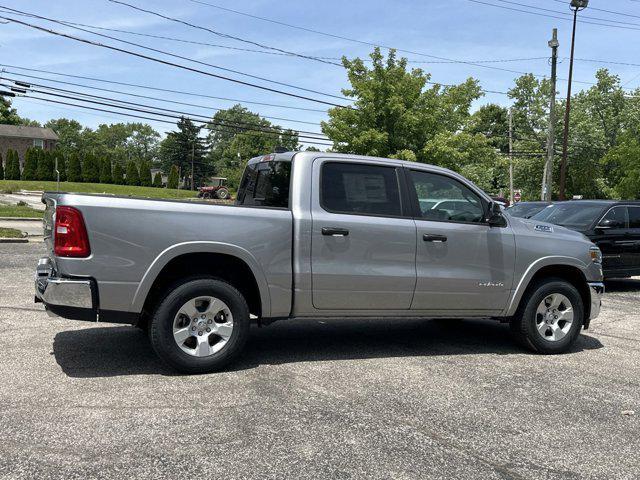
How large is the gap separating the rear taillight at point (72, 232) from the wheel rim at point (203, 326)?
90 cm

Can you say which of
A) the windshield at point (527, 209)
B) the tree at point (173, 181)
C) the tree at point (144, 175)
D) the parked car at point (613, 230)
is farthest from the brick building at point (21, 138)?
the parked car at point (613, 230)

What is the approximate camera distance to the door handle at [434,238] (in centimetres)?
539

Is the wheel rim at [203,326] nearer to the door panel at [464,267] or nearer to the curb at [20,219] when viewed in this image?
the door panel at [464,267]

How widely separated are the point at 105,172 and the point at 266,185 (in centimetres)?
6903

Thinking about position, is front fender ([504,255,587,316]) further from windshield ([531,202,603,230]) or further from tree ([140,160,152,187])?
tree ([140,160,152,187])

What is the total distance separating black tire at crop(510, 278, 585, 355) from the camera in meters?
5.86

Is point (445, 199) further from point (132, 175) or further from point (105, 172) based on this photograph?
point (132, 175)

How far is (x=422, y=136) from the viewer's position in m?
33.0

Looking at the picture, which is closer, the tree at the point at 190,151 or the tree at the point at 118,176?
the tree at the point at 118,176

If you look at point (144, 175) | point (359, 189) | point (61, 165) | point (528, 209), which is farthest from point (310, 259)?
point (144, 175)

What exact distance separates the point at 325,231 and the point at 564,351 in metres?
2.92

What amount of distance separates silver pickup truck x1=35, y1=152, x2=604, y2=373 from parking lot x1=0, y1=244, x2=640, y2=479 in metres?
0.46

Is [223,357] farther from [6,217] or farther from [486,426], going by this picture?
[6,217]

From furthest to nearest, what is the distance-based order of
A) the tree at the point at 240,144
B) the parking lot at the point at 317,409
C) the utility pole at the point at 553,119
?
the tree at the point at 240,144, the utility pole at the point at 553,119, the parking lot at the point at 317,409
